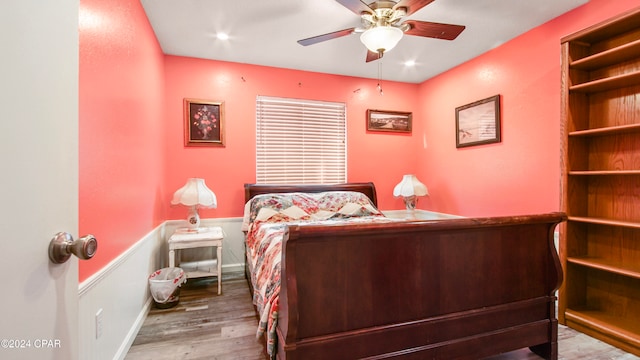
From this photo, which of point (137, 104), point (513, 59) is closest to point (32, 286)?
point (137, 104)

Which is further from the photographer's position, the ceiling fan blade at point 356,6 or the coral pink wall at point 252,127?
the ceiling fan blade at point 356,6

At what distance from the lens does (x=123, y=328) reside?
179 centimetres

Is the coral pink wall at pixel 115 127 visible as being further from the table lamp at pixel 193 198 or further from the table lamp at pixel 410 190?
the table lamp at pixel 410 190

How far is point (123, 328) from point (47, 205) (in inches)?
65.1

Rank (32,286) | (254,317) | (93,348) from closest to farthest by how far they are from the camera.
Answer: (32,286)
(93,348)
(254,317)

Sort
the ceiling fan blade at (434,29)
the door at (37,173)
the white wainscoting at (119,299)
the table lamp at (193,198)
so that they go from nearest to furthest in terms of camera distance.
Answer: the door at (37,173) < the white wainscoting at (119,299) < the ceiling fan blade at (434,29) < the table lamp at (193,198)

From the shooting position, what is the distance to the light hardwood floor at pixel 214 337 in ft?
5.94

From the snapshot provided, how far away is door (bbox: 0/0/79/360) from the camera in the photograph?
477 millimetres

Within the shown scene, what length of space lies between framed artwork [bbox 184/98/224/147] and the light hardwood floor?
1.77m

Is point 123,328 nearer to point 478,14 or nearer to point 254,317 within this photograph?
point 254,317

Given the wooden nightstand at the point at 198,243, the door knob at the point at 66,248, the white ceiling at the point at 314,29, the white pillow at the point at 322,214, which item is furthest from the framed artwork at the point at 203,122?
the door knob at the point at 66,248

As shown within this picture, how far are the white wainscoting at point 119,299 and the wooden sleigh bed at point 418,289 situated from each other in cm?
90

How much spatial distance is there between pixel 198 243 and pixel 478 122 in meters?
3.43

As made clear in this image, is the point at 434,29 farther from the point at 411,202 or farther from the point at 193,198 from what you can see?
the point at 193,198
